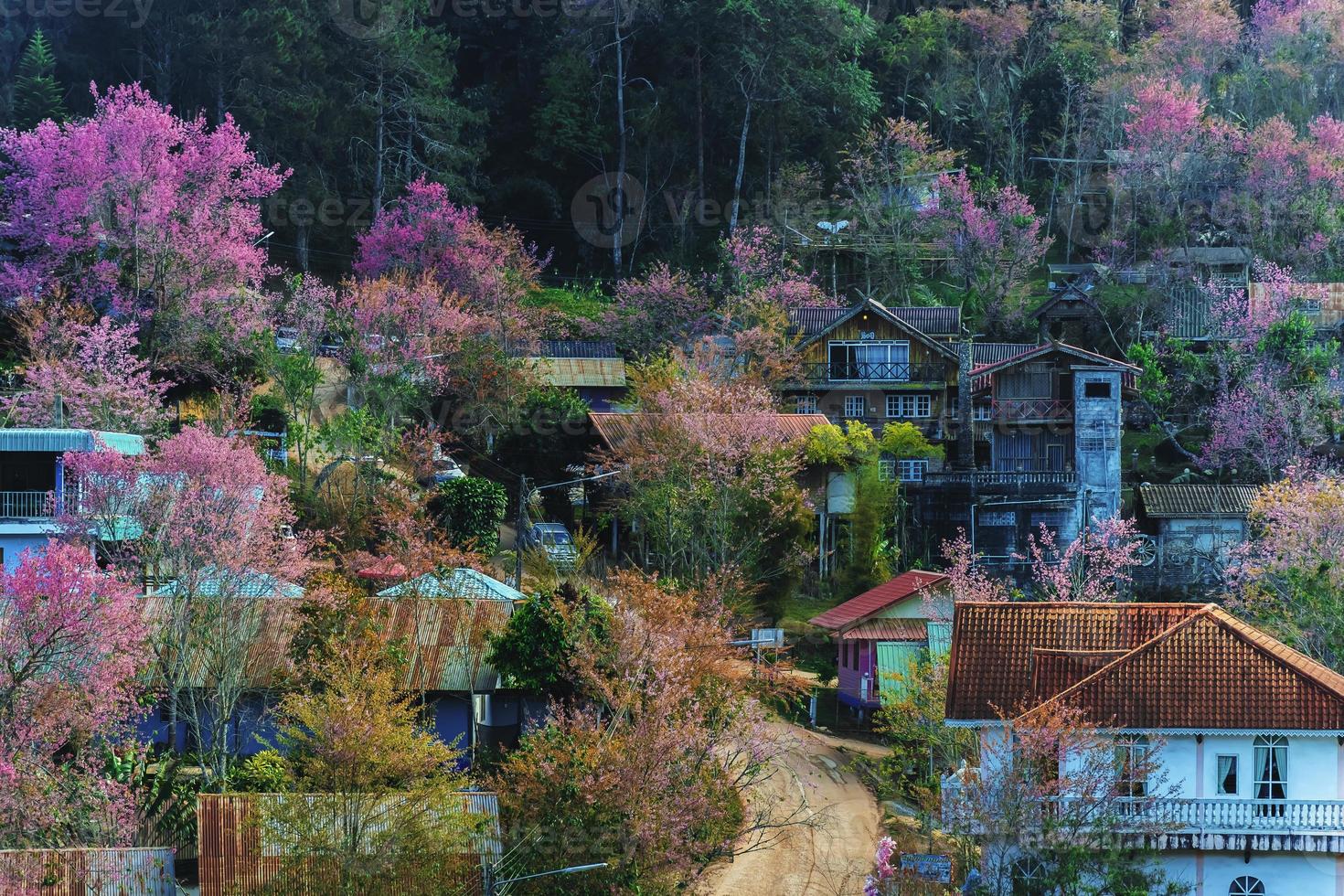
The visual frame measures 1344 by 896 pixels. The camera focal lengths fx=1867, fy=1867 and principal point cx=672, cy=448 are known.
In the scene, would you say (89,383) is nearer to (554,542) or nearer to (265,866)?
(554,542)

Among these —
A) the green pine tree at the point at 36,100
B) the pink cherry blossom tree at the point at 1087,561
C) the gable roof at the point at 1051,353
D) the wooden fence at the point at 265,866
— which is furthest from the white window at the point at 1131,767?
the green pine tree at the point at 36,100

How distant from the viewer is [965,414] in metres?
58.1

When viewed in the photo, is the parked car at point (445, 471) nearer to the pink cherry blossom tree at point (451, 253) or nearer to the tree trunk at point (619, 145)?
the pink cherry blossom tree at point (451, 253)

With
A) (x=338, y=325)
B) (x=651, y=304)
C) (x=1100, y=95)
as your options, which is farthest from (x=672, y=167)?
(x=338, y=325)

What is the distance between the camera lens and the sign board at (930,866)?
1242 inches

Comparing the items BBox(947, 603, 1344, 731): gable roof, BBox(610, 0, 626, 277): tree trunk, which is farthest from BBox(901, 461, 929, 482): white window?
BBox(947, 603, 1344, 731): gable roof

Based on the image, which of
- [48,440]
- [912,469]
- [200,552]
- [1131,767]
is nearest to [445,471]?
[48,440]

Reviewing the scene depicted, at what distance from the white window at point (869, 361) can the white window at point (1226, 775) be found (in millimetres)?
29546

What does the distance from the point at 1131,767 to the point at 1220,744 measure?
5.29 feet

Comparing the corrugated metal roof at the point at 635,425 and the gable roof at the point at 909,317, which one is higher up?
the gable roof at the point at 909,317

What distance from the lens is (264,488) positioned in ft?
138

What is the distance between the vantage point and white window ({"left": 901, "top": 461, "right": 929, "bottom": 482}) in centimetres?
5619

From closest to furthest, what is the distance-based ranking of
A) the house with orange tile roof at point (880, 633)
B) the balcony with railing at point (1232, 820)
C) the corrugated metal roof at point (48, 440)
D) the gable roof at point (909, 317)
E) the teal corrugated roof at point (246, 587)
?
Result: the balcony with railing at point (1232, 820)
the teal corrugated roof at point (246, 587)
the corrugated metal roof at point (48, 440)
the house with orange tile roof at point (880, 633)
the gable roof at point (909, 317)

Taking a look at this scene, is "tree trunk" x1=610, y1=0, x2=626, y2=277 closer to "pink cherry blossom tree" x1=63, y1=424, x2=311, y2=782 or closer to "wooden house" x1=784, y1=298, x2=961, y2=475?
"wooden house" x1=784, y1=298, x2=961, y2=475
